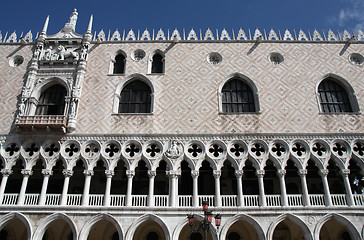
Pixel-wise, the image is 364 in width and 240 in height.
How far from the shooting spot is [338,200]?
12164 millimetres

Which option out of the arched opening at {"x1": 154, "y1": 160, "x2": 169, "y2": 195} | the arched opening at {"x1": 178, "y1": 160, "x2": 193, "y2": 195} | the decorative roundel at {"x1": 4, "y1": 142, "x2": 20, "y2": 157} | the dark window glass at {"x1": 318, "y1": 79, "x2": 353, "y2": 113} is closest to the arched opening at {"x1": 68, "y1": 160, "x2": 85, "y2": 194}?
the decorative roundel at {"x1": 4, "y1": 142, "x2": 20, "y2": 157}

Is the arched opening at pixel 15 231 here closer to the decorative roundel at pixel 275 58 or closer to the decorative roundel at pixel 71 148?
the decorative roundel at pixel 71 148

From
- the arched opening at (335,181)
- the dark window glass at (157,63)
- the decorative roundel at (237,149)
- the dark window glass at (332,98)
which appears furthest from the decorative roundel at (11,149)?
the arched opening at (335,181)

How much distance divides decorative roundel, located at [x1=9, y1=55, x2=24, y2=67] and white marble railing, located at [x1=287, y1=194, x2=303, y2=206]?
13.5 metres

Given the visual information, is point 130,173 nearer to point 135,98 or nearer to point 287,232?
point 135,98

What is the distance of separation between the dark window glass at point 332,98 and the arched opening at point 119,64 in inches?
357

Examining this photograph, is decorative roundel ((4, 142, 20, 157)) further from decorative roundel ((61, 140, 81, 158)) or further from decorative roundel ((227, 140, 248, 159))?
decorative roundel ((227, 140, 248, 159))

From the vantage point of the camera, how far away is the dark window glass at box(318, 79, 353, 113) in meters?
13.8

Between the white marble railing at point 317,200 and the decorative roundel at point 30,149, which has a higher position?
the decorative roundel at point 30,149

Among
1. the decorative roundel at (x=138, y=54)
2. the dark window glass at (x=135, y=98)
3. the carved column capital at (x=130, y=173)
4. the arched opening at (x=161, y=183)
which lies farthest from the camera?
the decorative roundel at (x=138, y=54)

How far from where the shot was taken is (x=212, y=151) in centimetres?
1277

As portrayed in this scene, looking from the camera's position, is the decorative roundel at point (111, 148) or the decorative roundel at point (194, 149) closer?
the decorative roundel at point (194, 149)

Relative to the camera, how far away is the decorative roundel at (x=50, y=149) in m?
12.7

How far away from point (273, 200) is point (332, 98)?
18.2 feet
